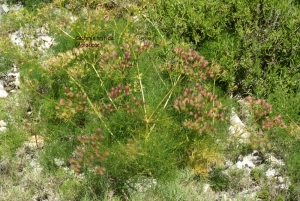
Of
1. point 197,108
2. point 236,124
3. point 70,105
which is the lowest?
point 236,124

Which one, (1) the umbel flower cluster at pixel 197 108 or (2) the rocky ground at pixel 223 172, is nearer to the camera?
(1) the umbel flower cluster at pixel 197 108

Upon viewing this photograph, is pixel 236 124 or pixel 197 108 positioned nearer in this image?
pixel 197 108

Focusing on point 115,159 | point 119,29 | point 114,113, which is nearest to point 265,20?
point 119,29

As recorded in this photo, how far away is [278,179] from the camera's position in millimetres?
4523

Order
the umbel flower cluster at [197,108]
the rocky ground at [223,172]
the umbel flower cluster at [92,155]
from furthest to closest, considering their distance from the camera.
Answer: the rocky ground at [223,172]
the umbel flower cluster at [197,108]
the umbel flower cluster at [92,155]

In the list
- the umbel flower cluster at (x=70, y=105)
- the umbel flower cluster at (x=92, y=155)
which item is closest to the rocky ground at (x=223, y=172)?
the umbel flower cluster at (x=92, y=155)

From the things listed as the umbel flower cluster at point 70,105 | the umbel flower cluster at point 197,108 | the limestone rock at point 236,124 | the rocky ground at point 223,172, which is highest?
the umbel flower cluster at point 197,108

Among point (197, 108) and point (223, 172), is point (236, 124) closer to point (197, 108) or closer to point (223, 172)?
point (223, 172)

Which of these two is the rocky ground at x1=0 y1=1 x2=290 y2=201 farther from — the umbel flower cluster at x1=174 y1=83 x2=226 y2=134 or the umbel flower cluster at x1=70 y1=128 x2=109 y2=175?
the umbel flower cluster at x1=70 y1=128 x2=109 y2=175

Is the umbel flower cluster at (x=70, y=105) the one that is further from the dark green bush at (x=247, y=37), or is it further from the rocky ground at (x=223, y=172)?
the dark green bush at (x=247, y=37)

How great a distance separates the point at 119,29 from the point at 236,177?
3.00m

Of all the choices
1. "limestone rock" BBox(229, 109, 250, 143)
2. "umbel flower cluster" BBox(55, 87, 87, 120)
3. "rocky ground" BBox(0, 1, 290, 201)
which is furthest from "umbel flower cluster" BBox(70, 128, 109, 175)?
"limestone rock" BBox(229, 109, 250, 143)

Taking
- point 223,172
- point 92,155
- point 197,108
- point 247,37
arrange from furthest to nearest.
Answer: point 247,37, point 223,172, point 197,108, point 92,155

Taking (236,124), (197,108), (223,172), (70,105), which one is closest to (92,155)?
(70,105)
